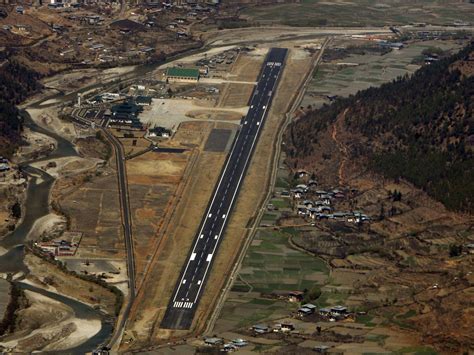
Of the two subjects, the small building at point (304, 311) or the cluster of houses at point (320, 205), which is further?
the cluster of houses at point (320, 205)

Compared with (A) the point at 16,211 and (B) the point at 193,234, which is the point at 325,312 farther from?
(A) the point at 16,211

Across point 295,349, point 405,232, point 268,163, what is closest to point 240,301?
point 295,349

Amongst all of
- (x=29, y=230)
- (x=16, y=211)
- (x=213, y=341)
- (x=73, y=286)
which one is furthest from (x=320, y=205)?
(x=213, y=341)

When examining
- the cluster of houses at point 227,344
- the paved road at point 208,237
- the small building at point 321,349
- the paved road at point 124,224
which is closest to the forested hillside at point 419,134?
the paved road at point 208,237

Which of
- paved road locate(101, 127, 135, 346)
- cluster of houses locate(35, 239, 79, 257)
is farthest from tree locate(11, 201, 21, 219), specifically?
paved road locate(101, 127, 135, 346)

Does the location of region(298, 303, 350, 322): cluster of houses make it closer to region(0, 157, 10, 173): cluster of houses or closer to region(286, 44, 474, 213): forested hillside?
region(286, 44, 474, 213): forested hillside

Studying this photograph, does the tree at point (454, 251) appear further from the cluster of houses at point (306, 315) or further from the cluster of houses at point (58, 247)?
the cluster of houses at point (58, 247)
